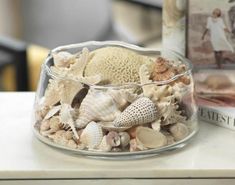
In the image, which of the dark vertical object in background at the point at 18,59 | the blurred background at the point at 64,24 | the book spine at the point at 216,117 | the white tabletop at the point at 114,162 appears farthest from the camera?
the blurred background at the point at 64,24

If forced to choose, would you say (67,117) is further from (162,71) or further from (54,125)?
(162,71)

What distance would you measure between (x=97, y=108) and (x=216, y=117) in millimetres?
179

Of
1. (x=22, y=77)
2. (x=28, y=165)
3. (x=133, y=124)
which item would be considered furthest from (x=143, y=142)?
(x=22, y=77)

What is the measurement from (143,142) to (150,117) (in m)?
0.03

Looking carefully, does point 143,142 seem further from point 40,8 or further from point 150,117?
point 40,8

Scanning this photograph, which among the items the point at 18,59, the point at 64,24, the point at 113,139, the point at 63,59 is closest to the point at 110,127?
the point at 113,139

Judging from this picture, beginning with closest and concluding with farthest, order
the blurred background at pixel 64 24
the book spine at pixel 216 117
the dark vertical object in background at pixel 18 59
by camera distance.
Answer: the book spine at pixel 216 117 → the dark vertical object in background at pixel 18 59 → the blurred background at pixel 64 24

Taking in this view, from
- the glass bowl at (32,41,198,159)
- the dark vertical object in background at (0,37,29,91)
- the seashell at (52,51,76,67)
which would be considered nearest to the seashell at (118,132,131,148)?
the glass bowl at (32,41,198,159)

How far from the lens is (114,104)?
2.22 feet

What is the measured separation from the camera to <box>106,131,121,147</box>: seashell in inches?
26.3

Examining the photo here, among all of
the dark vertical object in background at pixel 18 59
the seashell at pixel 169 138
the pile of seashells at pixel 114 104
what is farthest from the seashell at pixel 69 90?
the dark vertical object in background at pixel 18 59

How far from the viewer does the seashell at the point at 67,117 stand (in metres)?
0.68

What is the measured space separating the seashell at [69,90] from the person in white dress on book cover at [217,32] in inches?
7.8

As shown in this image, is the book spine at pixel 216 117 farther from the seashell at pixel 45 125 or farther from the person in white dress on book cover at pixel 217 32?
the seashell at pixel 45 125
